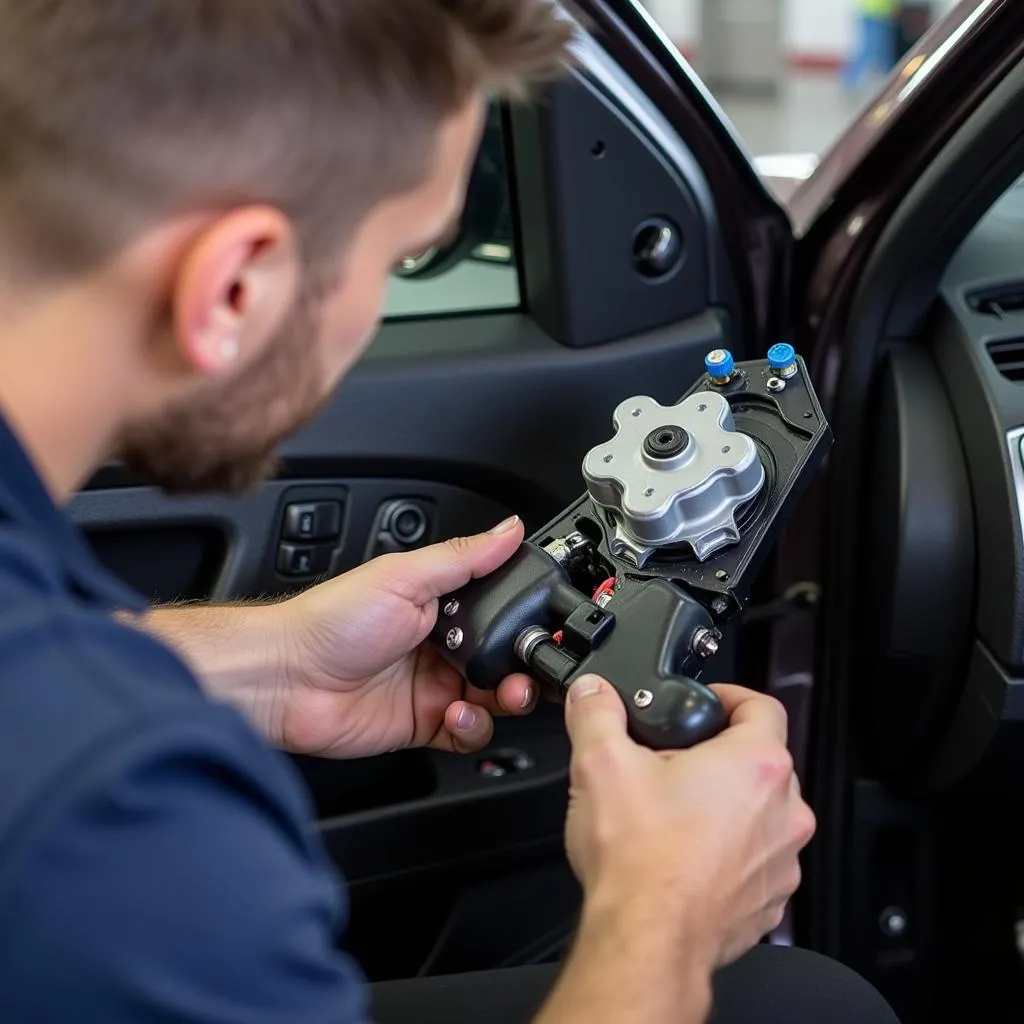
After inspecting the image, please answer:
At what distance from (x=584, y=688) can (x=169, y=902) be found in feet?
1.34

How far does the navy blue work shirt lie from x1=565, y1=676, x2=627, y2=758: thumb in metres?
0.27

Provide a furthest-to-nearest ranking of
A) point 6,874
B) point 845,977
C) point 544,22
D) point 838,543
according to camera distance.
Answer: point 838,543 → point 845,977 → point 544,22 → point 6,874

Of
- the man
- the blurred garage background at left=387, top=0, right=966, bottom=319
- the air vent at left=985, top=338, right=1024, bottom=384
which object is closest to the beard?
the man

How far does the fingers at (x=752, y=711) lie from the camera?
801 mm

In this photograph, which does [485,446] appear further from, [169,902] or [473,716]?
[169,902]

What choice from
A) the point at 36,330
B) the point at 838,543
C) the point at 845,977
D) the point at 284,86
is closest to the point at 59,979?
the point at 36,330

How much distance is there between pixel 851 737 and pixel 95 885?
1.03 m

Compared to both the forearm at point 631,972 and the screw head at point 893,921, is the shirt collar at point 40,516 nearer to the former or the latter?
the forearm at point 631,972

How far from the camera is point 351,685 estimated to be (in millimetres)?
1085

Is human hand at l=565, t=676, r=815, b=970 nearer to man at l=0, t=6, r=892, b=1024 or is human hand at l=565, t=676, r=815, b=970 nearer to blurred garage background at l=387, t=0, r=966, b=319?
man at l=0, t=6, r=892, b=1024

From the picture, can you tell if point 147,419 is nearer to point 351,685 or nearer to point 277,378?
point 277,378

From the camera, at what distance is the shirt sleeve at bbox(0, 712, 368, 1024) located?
1.52ft

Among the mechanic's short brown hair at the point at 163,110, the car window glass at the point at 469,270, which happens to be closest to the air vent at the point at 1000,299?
the car window glass at the point at 469,270

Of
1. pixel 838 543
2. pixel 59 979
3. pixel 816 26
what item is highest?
pixel 59 979
